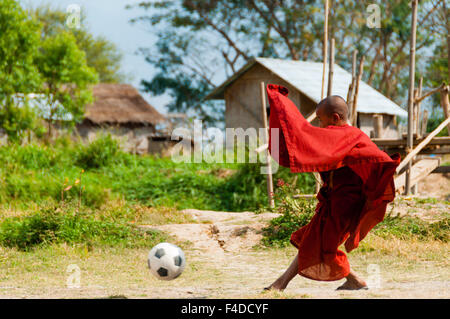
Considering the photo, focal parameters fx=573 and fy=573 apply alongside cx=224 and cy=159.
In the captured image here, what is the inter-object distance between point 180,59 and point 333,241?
28.1 meters

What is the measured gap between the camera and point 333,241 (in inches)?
169

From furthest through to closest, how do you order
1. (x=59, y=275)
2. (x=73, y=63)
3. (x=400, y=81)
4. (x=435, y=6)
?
1. (x=400, y=81)
2. (x=435, y=6)
3. (x=73, y=63)
4. (x=59, y=275)

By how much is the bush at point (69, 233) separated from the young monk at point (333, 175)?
11.5ft

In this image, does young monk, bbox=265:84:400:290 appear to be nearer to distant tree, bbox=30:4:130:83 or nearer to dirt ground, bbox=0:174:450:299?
dirt ground, bbox=0:174:450:299

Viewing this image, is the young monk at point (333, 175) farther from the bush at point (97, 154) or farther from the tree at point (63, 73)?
the tree at point (63, 73)

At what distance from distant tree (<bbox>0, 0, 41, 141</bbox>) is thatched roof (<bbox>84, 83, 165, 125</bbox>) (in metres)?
8.06

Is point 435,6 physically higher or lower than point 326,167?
higher

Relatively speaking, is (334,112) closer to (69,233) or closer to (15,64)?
(69,233)

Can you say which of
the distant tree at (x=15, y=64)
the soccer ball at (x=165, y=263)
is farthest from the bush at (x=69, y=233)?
the distant tree at (x=15, y=64)

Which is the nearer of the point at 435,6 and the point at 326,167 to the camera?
the point at 326,167

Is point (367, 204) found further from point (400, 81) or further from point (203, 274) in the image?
point (400, 81)

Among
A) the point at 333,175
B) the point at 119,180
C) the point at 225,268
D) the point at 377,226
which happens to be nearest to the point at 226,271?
the point at 225,268

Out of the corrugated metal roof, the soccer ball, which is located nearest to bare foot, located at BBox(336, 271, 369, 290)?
the soccer ball

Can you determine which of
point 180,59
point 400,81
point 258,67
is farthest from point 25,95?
point 400,81
